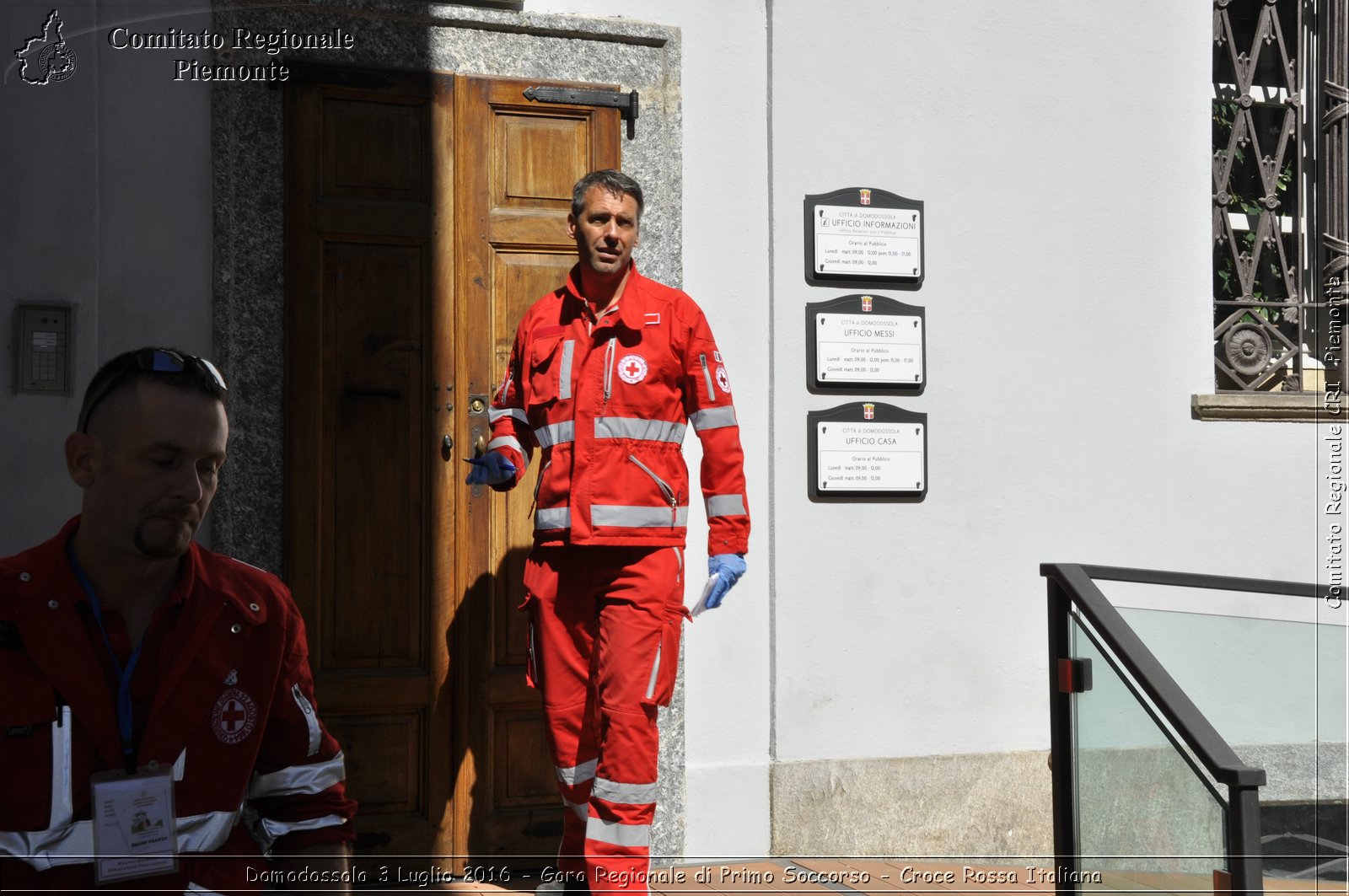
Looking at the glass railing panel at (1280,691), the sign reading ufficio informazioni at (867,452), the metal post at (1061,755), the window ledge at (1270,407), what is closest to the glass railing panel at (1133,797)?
the metal post at (1061,755)

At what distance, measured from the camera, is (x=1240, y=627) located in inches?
166

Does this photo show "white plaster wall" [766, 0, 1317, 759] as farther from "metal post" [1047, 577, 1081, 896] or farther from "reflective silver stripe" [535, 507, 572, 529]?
"reflective silver stripe" [535, 507, 572, 529]

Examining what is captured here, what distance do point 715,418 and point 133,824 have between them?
9.63ft

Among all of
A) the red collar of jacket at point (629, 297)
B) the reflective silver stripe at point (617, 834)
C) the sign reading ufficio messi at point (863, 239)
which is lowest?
the reflective silver stripe at point (617, 834)

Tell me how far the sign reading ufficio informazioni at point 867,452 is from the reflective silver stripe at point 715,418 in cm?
109

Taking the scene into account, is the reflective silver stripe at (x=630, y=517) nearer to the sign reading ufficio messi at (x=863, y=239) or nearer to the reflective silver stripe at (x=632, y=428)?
the reflective silver stripe at (x=632, y=428)

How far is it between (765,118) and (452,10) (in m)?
1.33

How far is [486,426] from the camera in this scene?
540 centimetres

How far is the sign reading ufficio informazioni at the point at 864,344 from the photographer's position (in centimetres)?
572

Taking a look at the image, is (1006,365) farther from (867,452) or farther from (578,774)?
(578,774)

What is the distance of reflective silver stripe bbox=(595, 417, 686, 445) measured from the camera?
4.52 m

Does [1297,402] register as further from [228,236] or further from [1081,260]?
[228,236]

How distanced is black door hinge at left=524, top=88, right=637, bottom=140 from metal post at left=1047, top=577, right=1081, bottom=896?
2.50m

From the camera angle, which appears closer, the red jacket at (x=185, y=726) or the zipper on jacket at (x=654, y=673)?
the red jacket at (x=185, y=726)
